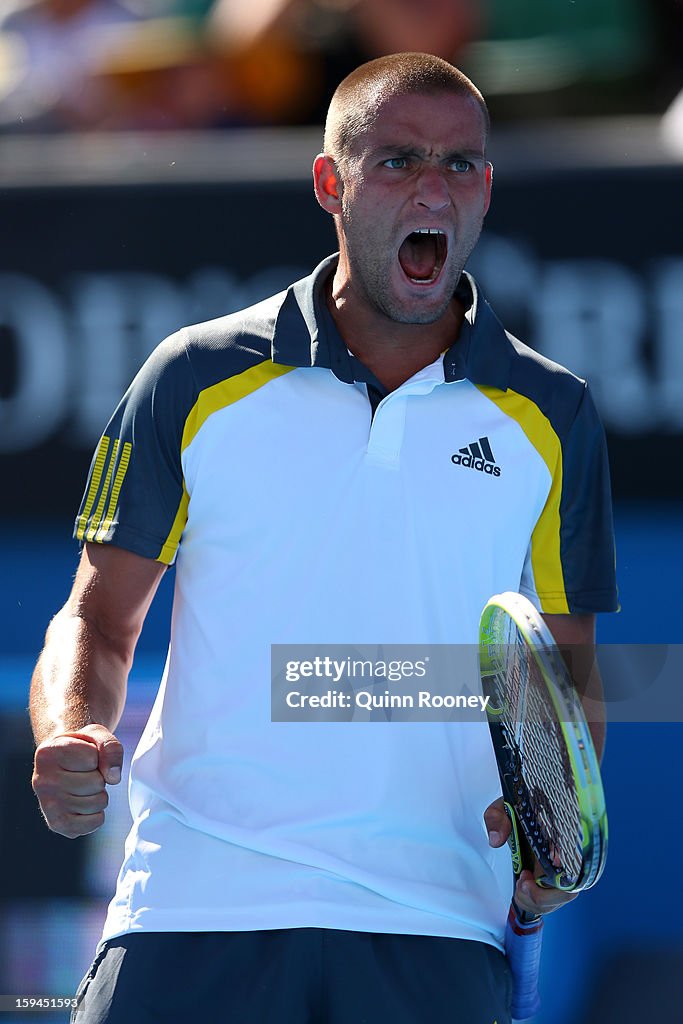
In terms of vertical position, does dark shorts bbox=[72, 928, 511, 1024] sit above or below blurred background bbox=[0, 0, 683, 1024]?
below

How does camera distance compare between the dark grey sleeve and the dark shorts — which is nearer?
the dark shorts

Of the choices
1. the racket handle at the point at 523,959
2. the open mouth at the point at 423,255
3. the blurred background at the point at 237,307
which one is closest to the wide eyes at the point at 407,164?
the open mouth at the point at 423,255

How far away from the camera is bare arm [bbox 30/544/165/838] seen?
6.14 ft

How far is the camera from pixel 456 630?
7.12 ft

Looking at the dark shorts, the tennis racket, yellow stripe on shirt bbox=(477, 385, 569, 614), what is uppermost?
yellow stripe on shirt bbox=(477, 385, 569, 614)

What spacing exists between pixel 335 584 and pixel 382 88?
0.80 meters

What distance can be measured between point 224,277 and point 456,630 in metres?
1.68

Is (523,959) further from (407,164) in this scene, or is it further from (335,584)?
(407,164)

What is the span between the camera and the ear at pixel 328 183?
2.39m

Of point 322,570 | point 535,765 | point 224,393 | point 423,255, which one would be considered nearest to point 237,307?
point 423,255

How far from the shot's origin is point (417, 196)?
2.24 m

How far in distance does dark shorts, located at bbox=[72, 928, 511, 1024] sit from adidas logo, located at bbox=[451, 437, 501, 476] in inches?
27.6

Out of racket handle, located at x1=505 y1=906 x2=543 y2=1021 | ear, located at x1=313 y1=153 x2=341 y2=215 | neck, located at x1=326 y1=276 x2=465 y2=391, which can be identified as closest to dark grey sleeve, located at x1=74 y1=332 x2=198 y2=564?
neck, located at x1=326 y1=276 x2=465 y2=391

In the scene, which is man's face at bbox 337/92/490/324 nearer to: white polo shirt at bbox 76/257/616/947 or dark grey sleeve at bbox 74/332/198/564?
white polo shirt at bbox 76/257/616/947
